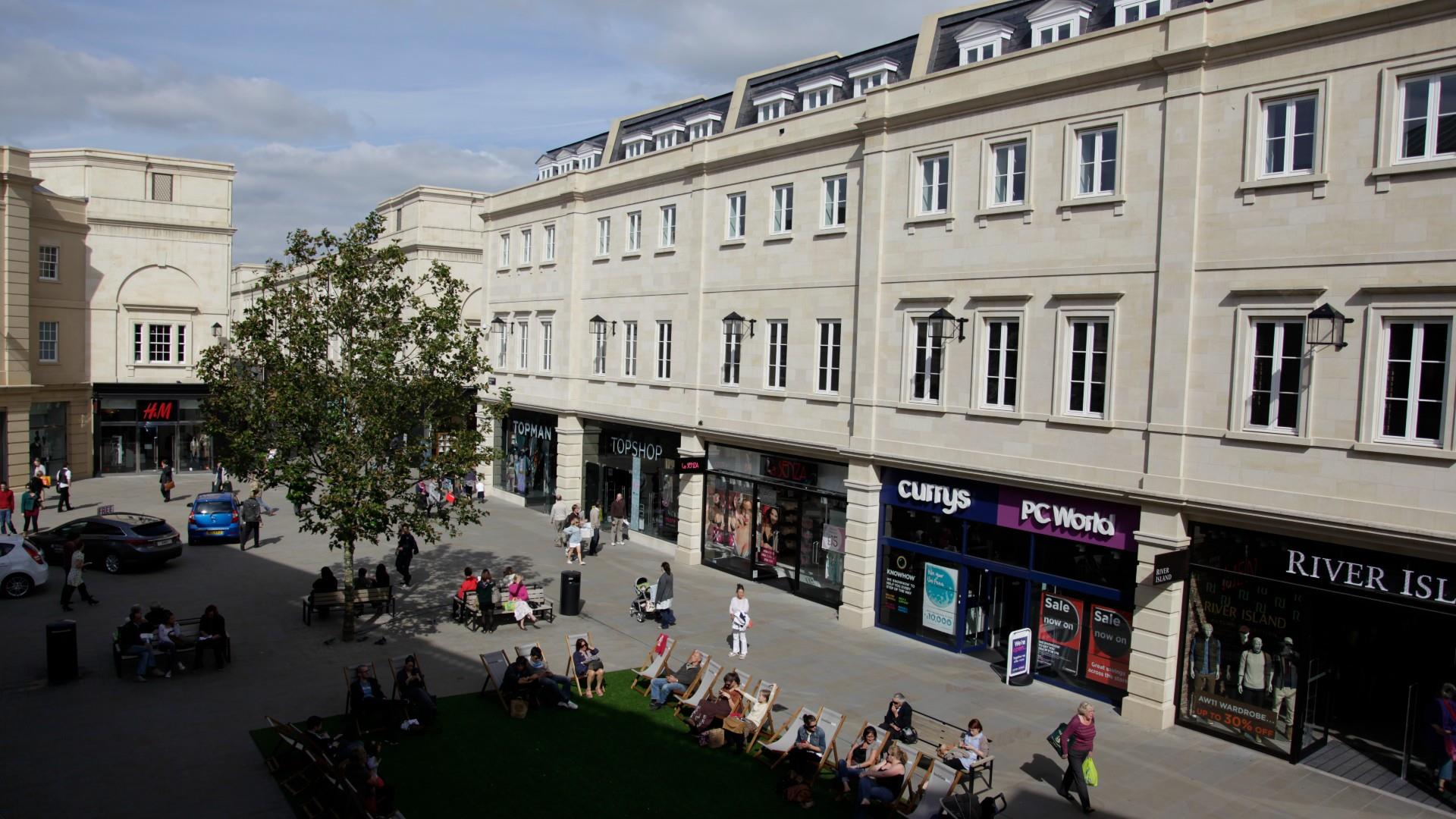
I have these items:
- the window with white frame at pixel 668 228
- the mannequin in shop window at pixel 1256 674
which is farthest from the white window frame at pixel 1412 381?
the window with white frame at pixel 668 228

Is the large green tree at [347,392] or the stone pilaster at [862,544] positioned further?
the stone pilaster at [862,544]

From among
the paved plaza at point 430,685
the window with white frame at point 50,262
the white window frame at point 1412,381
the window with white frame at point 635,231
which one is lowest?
the paved plaza at point 430,685

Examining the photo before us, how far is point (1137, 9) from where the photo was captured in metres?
19.8

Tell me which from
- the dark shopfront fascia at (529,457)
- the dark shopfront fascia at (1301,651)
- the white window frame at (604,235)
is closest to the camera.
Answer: the dark shopfront fascia at (1301,651)

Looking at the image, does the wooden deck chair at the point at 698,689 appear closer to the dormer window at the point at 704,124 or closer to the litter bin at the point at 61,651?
the litter bin at the point at 61,651

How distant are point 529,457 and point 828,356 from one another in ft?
60.5

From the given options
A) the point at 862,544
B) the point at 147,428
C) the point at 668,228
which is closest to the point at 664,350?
the point at 668,228

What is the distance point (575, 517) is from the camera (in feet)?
94.1

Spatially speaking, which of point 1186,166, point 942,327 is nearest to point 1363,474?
point 1186,166

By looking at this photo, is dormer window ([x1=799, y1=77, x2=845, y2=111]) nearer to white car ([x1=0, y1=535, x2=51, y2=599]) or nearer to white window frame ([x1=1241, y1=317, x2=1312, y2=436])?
white window frame ([x1=1241, y1=317, x2=1312, y2=436])

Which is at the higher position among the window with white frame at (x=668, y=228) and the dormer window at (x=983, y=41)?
the dormer window at (x=983, y=41)

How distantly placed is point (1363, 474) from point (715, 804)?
10.5m

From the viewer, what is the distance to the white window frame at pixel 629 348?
103ft

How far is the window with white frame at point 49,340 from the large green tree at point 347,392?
90.2 feet
